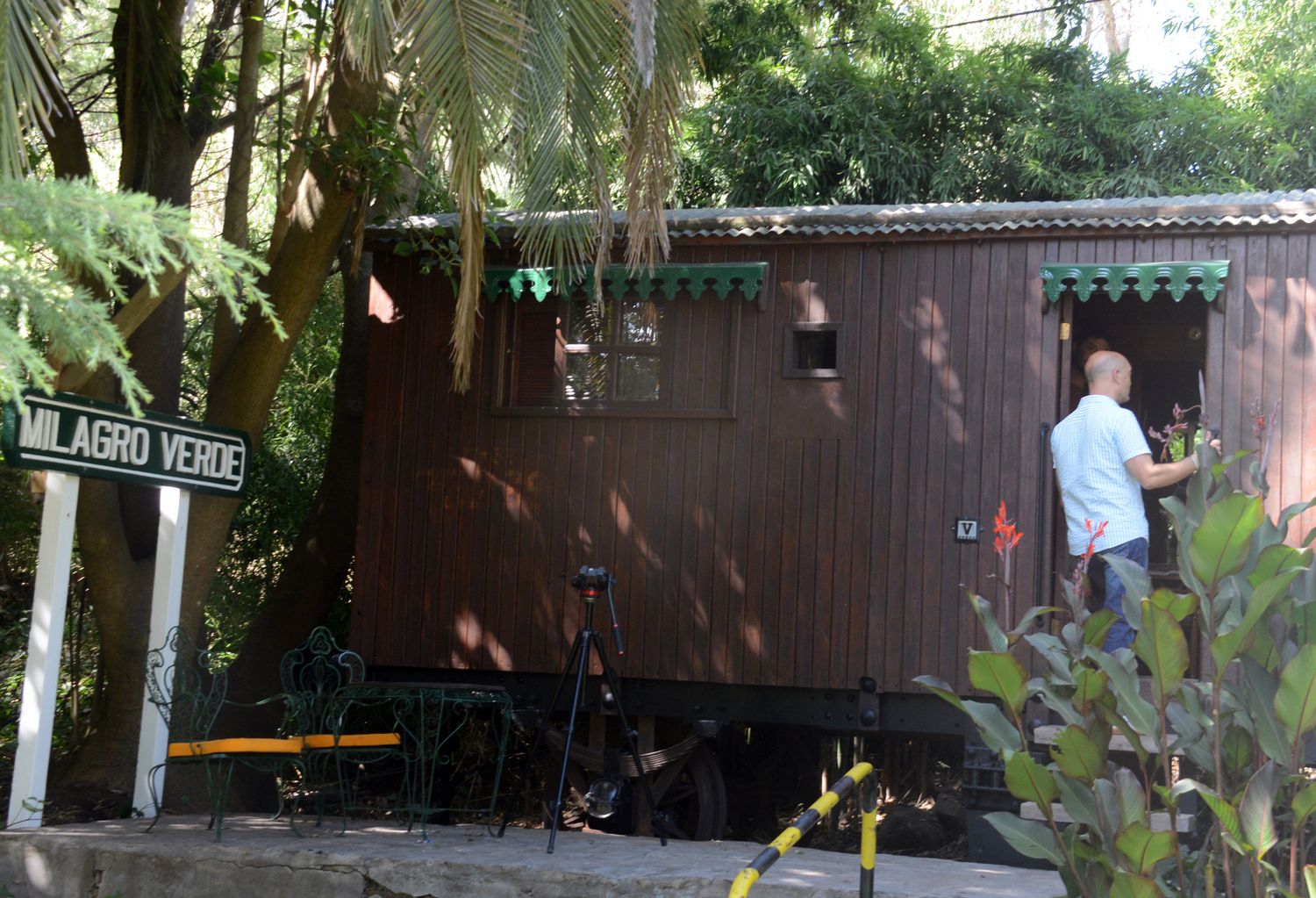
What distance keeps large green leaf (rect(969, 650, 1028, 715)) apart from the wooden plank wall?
346cm

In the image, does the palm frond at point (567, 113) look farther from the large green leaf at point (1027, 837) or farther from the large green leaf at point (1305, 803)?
the large green leaf at point (1305, 803)

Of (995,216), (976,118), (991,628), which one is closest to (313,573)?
(995,216)

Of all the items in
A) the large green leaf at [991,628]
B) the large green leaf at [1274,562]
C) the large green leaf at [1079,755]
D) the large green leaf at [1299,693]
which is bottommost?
the large green leaf at [1079,755]

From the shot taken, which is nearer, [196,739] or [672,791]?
[196,739]

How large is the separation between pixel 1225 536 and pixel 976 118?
12091 mm

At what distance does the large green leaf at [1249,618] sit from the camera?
344 centimetres

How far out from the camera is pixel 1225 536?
3447 mm

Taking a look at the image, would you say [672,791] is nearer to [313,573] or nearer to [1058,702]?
[313,573]

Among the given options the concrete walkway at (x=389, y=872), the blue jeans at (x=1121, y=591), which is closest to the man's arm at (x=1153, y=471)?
the blue jeans at (x=1121, y=591)

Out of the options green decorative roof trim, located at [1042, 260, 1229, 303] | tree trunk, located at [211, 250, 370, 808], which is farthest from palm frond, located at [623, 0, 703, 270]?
tree trunk, located at [211, 250, 370, 808]

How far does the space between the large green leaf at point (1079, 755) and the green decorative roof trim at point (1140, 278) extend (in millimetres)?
3817

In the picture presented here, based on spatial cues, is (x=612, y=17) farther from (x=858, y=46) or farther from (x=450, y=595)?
(x=858, y=46)

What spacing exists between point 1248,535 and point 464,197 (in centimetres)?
412

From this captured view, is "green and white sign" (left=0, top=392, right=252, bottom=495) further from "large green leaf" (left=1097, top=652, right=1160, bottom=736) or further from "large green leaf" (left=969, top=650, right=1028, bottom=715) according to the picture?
"large green leaf" (left=1097, top=652, right=1160, bottom=736)
